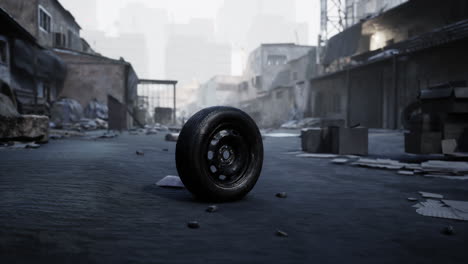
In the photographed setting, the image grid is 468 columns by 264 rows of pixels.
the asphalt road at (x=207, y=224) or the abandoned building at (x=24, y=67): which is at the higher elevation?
the abandoned building at (x=24, y=67)

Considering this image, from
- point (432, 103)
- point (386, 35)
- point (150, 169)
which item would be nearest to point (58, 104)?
point (150, 169)

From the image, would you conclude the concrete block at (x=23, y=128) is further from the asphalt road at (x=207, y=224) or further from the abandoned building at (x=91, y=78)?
the abandoned building at (x=91, y=78)

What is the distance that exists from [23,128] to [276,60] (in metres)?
37.2

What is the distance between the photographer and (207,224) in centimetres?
218

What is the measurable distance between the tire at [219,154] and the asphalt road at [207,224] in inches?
6.2

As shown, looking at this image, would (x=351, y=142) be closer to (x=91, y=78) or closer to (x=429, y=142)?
(x=429, y=142)

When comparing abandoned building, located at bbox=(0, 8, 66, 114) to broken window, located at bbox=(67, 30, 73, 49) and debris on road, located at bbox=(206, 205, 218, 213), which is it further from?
debris on road, located at bbox=(206, 205, 218, 213)

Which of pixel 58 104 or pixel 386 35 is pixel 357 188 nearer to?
pixel 58 104

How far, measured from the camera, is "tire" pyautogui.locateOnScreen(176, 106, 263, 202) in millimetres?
2658

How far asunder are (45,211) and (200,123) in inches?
47.1

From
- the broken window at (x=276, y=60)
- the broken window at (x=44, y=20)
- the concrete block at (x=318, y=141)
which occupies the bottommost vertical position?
the concrete block at (x=318, y=141)

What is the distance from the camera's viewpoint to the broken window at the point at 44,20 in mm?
20538

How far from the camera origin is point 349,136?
700 centimetres

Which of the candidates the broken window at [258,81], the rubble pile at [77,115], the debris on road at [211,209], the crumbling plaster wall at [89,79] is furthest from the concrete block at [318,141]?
the broken window at [258,81]
